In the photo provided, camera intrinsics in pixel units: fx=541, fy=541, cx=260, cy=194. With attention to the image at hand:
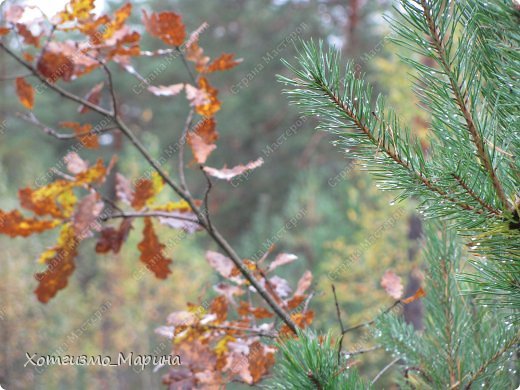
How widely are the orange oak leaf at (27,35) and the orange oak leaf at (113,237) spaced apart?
54 centimetres

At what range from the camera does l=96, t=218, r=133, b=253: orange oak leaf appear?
1457mm

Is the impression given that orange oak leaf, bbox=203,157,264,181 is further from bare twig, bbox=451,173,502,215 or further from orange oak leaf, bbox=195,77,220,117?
bare twig, bbox=451,173,502,215

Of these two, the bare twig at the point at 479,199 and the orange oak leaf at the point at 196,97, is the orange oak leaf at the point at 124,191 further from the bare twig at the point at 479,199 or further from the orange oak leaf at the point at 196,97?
the bare twig at the point at 479,199

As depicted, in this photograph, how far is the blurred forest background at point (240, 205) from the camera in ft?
24.8

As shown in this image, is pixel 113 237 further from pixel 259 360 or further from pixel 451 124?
pixel 451 124

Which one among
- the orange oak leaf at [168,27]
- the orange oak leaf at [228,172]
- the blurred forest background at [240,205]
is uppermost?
the orange oak leaf at [168,27]

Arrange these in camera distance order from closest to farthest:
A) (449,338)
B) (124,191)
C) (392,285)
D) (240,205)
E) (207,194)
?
(449,338) < (207,194) < (392,285) < (124,191) < (240,205)

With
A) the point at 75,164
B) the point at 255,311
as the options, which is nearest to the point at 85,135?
the point at 75,164

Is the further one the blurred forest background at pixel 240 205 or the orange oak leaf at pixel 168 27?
the blurred forest background at pixel 240 205

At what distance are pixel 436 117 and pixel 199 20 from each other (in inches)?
480

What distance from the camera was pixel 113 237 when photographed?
1.48 m

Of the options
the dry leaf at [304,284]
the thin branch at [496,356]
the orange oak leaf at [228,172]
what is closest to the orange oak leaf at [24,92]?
the orange oak leaf at [228,172]

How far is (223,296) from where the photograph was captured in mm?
1452

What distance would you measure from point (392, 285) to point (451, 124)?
664 millimetres
